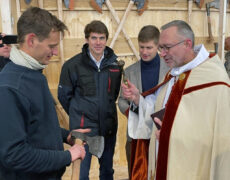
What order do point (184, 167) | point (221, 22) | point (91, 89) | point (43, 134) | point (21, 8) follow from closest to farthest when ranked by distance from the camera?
point (43, 134) → point (184, 167) → point (91, 89) → point (221, 22) → point (21, 8)

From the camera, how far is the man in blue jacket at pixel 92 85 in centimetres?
310

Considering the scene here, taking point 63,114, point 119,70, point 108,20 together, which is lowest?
point 63,114

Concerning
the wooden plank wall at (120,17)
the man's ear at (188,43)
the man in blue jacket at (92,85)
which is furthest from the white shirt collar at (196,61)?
the wooden plank wall at (120,17)

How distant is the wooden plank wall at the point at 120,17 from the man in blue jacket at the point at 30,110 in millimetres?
3246

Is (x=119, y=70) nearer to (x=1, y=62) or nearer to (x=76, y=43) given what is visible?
(x=1, y=62)

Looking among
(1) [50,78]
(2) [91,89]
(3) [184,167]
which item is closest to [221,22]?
(2) [91,89]

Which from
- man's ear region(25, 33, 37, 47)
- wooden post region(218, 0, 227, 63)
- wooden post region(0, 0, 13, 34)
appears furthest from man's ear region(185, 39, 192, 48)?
wooden post region(0, 0, 13, 34)

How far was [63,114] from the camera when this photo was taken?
511 centimetres

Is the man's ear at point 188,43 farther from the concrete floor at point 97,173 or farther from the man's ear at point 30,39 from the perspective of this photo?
the concrete floor at point 97,173

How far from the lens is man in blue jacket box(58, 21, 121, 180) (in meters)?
3.10

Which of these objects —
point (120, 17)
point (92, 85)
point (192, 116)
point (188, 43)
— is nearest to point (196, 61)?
point (188, 43)

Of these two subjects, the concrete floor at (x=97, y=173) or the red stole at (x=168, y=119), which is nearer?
the red stole at (x=168, y=119)

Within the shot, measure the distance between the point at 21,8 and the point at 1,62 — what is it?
6.32 ft

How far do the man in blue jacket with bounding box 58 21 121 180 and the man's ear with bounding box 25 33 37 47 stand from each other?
160cm
